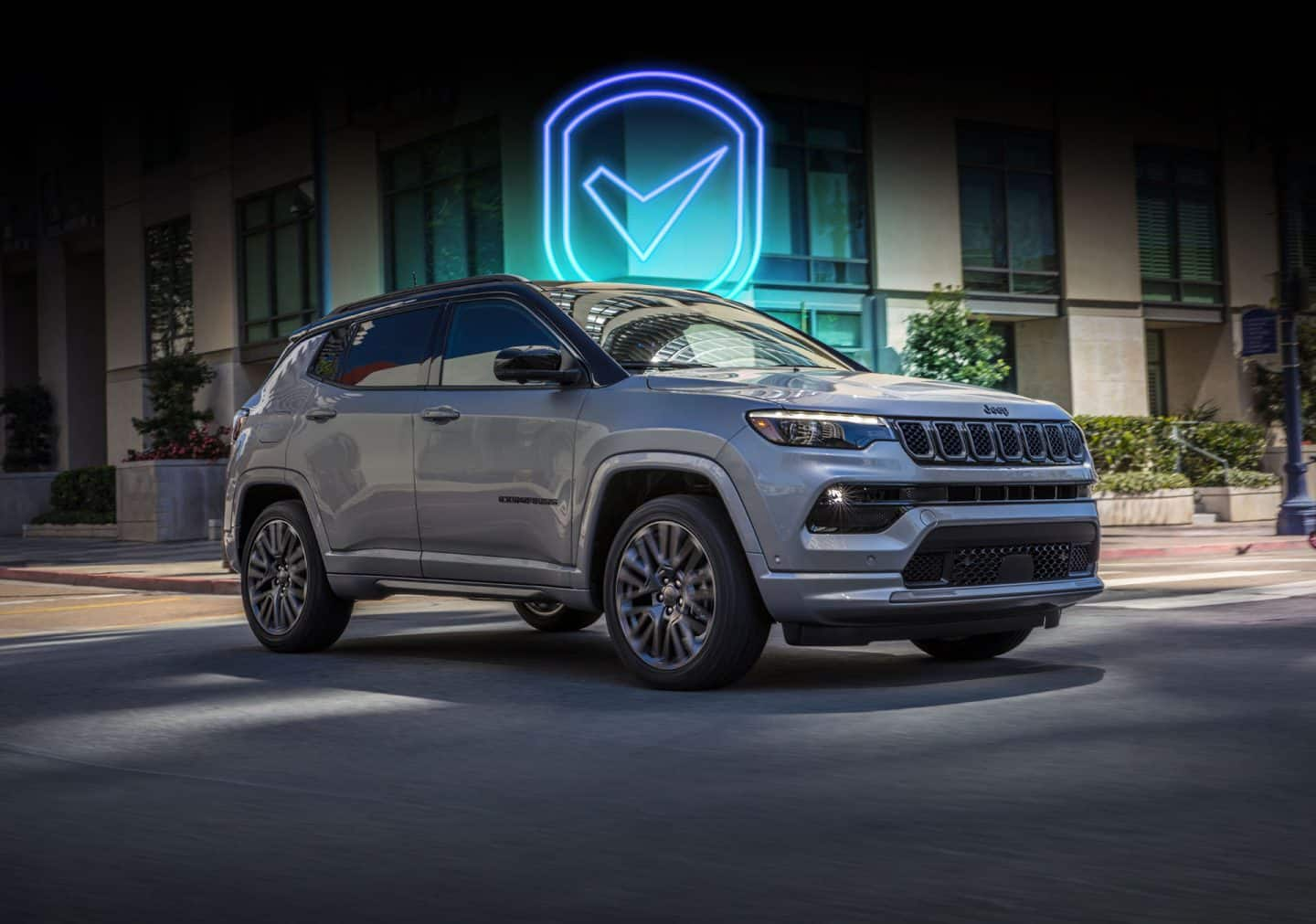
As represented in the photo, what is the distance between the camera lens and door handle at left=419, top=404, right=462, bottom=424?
870cm

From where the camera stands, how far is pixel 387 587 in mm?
9188

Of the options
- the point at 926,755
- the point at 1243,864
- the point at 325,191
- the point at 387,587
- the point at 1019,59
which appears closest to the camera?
the point at 1243,864

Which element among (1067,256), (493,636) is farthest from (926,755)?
(1067,256)

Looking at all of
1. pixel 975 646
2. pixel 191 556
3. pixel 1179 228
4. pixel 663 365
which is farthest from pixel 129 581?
pixel 1179 228

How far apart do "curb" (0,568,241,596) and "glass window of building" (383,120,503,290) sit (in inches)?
372

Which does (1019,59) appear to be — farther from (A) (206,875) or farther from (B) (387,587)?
(A) (206,875)

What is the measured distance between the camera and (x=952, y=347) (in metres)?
27.3

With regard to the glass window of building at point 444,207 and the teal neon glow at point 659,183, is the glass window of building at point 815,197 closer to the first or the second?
the teal neon glow at point 659,183

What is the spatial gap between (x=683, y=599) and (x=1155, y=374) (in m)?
29.5

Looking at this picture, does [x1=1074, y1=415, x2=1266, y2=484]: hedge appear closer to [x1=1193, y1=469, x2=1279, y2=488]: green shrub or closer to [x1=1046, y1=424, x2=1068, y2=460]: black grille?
[x1=1193, y1=469, x2=1279, y2=488]: green shrub

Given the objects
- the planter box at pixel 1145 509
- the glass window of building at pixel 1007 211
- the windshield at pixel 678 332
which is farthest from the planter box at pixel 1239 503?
the windshield at pixel 678 332

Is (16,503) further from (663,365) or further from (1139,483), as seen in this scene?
(663,365)

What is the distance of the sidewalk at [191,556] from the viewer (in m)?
18.2

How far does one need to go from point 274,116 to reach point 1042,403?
28732 mm
